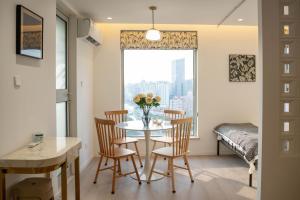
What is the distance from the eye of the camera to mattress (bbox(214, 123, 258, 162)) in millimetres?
3609

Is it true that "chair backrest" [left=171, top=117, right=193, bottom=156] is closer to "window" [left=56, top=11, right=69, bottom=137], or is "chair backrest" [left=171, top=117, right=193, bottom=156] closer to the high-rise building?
"window" [left=56, top=11, right=69, bottom=137]

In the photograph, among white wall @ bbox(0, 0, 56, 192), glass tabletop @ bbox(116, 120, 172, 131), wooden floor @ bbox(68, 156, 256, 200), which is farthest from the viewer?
glass tabletop @ bbox(116, 120, 172, 131)

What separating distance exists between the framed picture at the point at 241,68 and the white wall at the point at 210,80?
0.30 feet

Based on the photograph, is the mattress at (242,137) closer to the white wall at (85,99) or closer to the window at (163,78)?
the window at (163,78)

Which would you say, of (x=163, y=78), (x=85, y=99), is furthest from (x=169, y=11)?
(x=85, y=99)

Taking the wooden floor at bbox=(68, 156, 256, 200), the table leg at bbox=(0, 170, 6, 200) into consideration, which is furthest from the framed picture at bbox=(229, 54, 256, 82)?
the table leg at bbox=(0, 170, 6, 200)

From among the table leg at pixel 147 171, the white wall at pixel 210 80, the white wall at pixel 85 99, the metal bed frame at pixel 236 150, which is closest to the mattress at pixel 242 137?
the metal bed frame at pixel 236 150

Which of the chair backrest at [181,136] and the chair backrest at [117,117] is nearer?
the chair backrest at [181,136]

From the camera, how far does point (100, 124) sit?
Answer: 11.5 ft

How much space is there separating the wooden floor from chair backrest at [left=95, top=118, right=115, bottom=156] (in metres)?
0.49

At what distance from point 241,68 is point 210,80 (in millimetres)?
646

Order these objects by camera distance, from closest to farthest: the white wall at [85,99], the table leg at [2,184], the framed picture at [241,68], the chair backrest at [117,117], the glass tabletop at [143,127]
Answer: the table leg at [2,184] → the glass tabletop at [143,127] → the white wall at [85,99] → the chair backrest at [117,117] → the framed picture at [241,68]

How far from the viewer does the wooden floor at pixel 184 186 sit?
10.8 ft

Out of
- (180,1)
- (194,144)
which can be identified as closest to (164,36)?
(180,1)
